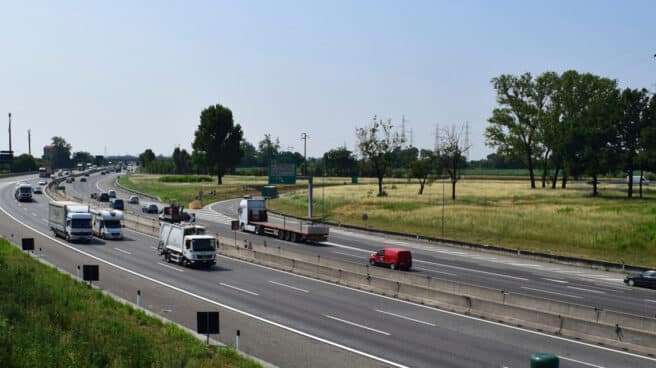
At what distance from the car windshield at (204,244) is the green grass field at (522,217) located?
30.2 meters

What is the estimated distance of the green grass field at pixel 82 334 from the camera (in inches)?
797

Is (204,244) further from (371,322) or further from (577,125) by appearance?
(577,125)

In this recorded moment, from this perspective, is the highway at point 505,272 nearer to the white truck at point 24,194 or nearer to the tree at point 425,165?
the white truck at point 24,194

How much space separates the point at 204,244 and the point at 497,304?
75.3 ft

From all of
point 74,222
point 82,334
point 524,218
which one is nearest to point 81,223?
point 74,222

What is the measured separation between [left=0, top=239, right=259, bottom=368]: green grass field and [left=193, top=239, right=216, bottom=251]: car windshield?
47.3 feet

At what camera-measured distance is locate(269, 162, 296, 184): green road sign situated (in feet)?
263

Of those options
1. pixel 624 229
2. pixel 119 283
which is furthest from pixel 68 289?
pixel 624 229

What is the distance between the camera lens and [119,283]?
1645 inches

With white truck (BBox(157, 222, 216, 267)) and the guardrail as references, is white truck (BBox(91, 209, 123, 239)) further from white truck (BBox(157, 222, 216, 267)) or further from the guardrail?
the guardrail

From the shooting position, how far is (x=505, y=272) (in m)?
51.3

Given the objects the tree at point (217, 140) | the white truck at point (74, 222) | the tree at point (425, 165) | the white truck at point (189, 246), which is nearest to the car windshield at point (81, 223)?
the white truck at point (74, 222)

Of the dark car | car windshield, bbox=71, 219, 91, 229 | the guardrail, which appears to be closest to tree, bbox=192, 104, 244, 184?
car windshield, bbox=71, 219, 91, 229

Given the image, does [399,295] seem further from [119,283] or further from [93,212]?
[93,212]
